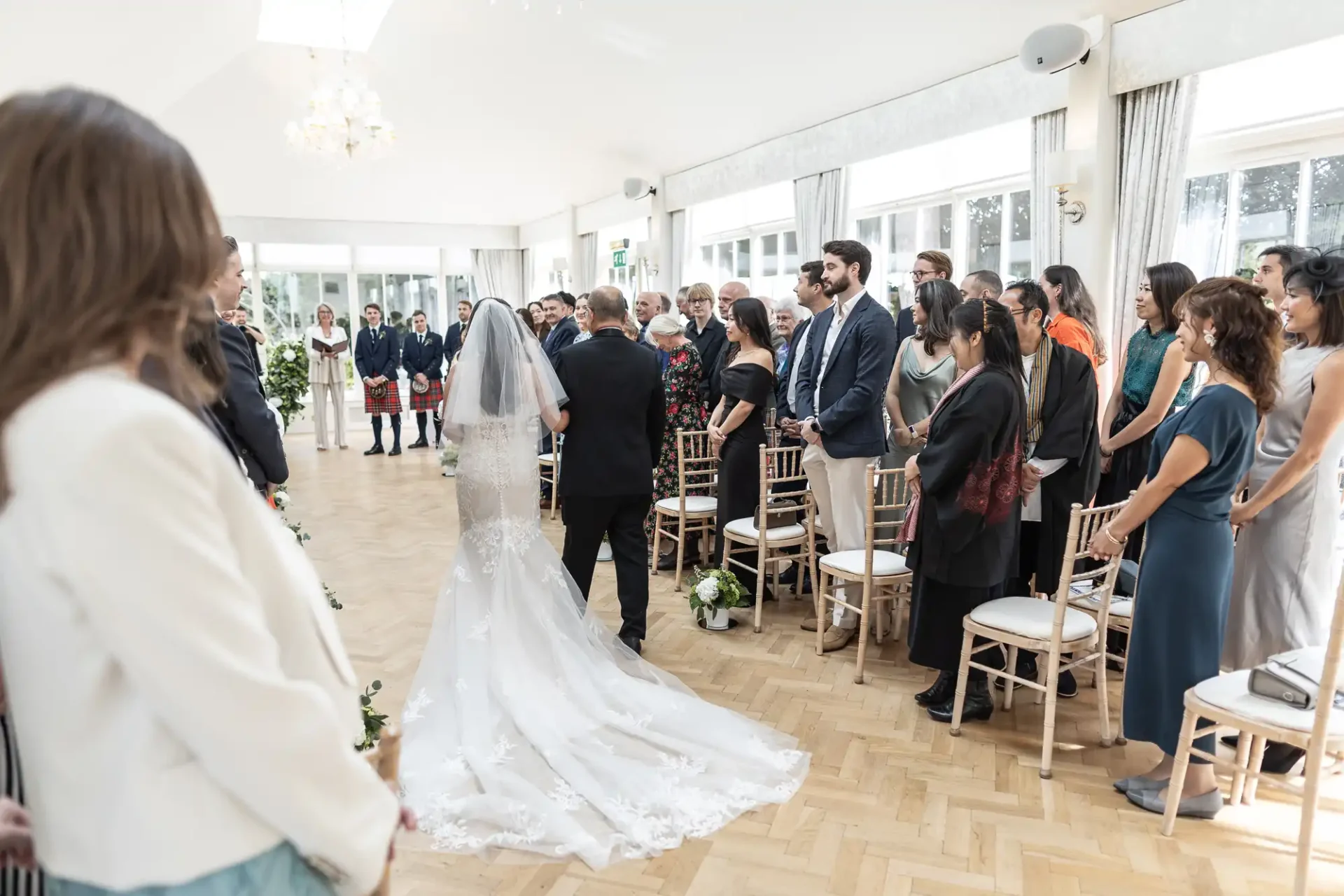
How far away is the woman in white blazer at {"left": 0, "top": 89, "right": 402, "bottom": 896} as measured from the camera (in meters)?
0.73

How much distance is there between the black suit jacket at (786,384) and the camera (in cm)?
511

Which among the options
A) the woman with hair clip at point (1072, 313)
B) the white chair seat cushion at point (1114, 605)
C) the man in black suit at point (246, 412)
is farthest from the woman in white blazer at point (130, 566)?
the woman with hair clip at point (1072, 313)

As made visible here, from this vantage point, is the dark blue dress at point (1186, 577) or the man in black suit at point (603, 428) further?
the man in black suit at point (603, 428)

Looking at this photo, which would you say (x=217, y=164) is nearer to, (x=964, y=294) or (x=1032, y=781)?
(x=964, y=294)

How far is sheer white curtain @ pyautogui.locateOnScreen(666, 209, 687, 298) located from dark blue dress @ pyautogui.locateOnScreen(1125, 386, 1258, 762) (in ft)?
27.5

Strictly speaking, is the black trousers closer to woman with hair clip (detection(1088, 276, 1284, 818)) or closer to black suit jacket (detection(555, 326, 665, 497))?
black suit jacket (detection(555, 326, 665, 497))

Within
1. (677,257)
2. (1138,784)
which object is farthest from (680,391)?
(677,257)

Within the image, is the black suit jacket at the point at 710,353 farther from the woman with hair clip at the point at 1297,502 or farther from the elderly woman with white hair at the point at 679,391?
the woman with hair clip at the point at 1297,502

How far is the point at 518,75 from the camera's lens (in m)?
9.03

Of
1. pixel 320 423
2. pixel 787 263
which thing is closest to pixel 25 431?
pixel 787 263

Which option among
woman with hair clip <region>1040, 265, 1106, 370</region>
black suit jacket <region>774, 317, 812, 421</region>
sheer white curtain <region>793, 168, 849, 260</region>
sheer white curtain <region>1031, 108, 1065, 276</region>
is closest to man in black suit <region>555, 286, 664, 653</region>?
black suit jacket <region>774, 317, 812, 421</region>

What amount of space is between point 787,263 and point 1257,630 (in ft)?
22.6

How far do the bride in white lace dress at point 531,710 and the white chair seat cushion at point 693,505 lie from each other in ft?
5.31

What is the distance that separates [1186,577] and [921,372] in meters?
1.90
